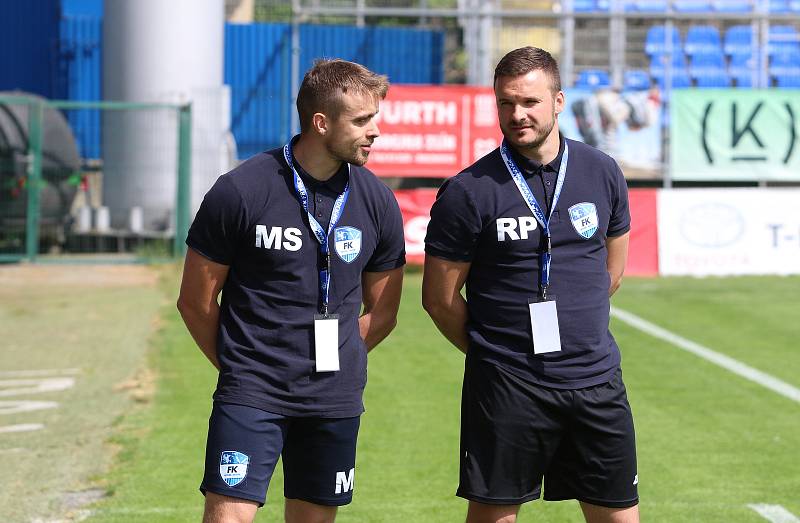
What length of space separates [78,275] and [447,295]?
13539 mm

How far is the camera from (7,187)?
61.8 feet

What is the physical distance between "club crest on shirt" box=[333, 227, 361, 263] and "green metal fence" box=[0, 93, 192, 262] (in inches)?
569

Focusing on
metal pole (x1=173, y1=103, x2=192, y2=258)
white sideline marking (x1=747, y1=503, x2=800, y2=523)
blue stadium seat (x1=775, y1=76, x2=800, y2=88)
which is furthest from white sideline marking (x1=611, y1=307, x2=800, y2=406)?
blue stadium seat (x1=775, y1=76, x2=800, y2=88)

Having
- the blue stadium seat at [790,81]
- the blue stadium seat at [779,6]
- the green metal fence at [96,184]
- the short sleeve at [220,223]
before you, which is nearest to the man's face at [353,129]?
the short sleeve at [220,223]

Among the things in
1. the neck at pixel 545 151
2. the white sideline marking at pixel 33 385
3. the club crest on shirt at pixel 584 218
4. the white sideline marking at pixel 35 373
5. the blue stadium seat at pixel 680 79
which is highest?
the blue stadium seat at pixel 680 79

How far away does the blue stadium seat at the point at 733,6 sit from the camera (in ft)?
79.4

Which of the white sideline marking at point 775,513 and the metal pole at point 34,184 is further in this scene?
the metal pole at point 34,184

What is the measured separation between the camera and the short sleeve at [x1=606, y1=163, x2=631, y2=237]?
4.96 metres

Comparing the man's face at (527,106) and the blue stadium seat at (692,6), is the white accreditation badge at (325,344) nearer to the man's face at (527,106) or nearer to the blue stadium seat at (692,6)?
the man's face at (527,106)

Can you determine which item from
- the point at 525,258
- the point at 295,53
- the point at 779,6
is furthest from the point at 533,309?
the point at 779,6

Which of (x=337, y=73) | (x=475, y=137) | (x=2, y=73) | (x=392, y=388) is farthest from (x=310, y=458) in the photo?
(x=2, y=73)

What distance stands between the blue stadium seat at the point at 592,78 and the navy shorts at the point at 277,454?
59.5 ft

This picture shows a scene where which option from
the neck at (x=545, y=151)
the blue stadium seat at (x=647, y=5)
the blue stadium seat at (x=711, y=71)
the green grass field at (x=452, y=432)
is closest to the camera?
the neck at (x=545, y=151)

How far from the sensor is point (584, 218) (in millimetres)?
4805
